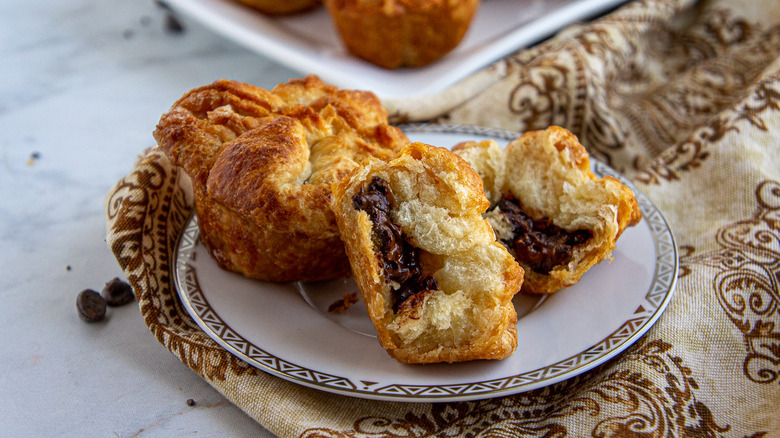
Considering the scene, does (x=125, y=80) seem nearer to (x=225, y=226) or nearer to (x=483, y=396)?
(x=225, y=226)

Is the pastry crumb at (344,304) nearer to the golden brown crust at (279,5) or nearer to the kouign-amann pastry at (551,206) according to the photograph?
the kouign-amann pastry at (551,206)

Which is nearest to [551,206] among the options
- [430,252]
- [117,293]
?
[430,252]

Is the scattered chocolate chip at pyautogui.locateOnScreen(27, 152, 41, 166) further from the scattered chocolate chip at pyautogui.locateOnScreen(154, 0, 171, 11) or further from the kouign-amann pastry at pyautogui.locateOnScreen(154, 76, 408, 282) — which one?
the scattered chocolate chip at pyautogui.locateOnScreen(154, 0, 171, 11)

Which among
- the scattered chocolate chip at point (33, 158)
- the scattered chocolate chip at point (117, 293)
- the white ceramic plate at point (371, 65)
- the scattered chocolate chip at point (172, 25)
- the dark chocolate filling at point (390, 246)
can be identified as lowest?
the scattered chocolate chip at point (33, 158)

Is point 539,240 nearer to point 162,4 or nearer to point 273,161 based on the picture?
point 273,161

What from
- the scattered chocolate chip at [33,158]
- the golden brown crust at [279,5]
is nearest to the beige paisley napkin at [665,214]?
the scattered chocolate chip at [33,158]

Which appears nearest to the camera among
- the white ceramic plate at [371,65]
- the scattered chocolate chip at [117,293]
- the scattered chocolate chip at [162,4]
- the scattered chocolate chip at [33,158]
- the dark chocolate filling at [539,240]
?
the dark chocolate filling at [539,240]

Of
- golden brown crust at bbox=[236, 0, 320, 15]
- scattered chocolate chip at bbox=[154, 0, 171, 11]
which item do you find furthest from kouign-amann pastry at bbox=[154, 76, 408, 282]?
scattered chocolate chip at bbox=[154, 0, 171, 11]
